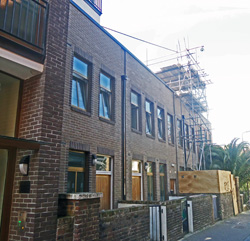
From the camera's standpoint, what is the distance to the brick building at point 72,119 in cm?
464

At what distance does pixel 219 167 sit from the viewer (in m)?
21.6

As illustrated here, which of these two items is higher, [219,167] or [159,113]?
[159,113]

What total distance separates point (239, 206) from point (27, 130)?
1760 centimetres

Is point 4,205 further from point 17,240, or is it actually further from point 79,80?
point 79,80

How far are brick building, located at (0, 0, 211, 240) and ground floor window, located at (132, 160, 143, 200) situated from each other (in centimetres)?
4

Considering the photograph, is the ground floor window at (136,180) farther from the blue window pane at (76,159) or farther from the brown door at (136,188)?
the blue window pane at (76,159)

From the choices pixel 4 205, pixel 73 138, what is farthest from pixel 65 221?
pixel 73 138

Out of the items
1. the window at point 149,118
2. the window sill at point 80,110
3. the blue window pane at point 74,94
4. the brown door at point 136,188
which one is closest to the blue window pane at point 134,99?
the window at point 149,118

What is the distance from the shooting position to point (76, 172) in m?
8.22

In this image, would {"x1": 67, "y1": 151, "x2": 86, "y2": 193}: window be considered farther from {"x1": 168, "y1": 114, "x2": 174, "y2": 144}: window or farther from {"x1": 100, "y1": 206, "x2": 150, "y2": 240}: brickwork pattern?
{"x1": 168, "y1": 114, "x2": 174, "y2": 144}: window

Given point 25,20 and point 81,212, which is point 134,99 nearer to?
point 25,20

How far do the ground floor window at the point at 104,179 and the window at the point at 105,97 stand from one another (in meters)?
1.68

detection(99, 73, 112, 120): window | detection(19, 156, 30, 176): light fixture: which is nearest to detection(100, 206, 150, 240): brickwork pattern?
detection(19, 156, 30, 176): light fixture

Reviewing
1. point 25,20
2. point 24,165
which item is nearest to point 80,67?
point 25,20
